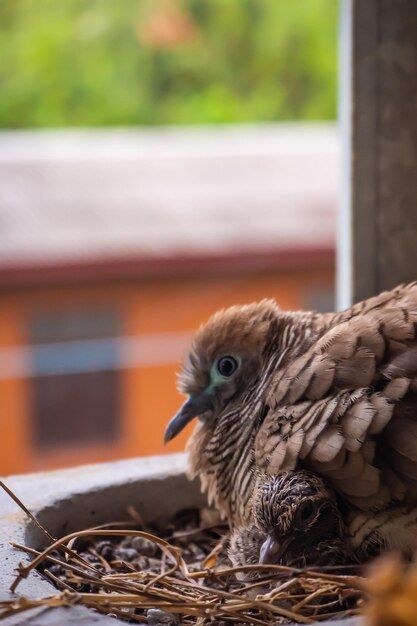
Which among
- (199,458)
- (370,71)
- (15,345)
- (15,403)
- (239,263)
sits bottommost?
(15,403)

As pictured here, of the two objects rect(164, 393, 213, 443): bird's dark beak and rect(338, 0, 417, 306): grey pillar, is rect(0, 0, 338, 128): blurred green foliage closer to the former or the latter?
rect(338, 0, 417, 306): grey pillar

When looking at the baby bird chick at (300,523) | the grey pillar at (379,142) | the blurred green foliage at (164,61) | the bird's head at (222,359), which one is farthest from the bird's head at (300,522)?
the blurred green foliage at (164,61)

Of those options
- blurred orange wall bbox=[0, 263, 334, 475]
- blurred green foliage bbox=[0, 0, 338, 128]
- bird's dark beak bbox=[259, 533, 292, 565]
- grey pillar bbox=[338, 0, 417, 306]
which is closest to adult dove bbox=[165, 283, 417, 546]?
bird's dark beak bbox=[259, 533, 292, 565]

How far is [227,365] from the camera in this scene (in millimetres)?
1910

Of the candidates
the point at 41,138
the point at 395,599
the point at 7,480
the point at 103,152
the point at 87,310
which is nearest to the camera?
the point at 395,599

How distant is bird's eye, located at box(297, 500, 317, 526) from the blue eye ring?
42 cm

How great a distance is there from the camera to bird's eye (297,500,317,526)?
5.08ft

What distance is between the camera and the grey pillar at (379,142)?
7.06ft

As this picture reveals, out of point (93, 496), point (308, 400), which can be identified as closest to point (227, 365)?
point (308, 400)

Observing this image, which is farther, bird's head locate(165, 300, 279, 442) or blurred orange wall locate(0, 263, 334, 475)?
blurred orange wall locate(0, 263, 334, 475)

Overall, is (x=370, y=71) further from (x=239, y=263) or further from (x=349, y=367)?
Answer: (x=239, y=263)

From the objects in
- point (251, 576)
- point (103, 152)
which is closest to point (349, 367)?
point (251, 576)

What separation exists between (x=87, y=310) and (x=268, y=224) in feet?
4.37

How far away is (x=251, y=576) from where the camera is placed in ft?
Result: 5.38
